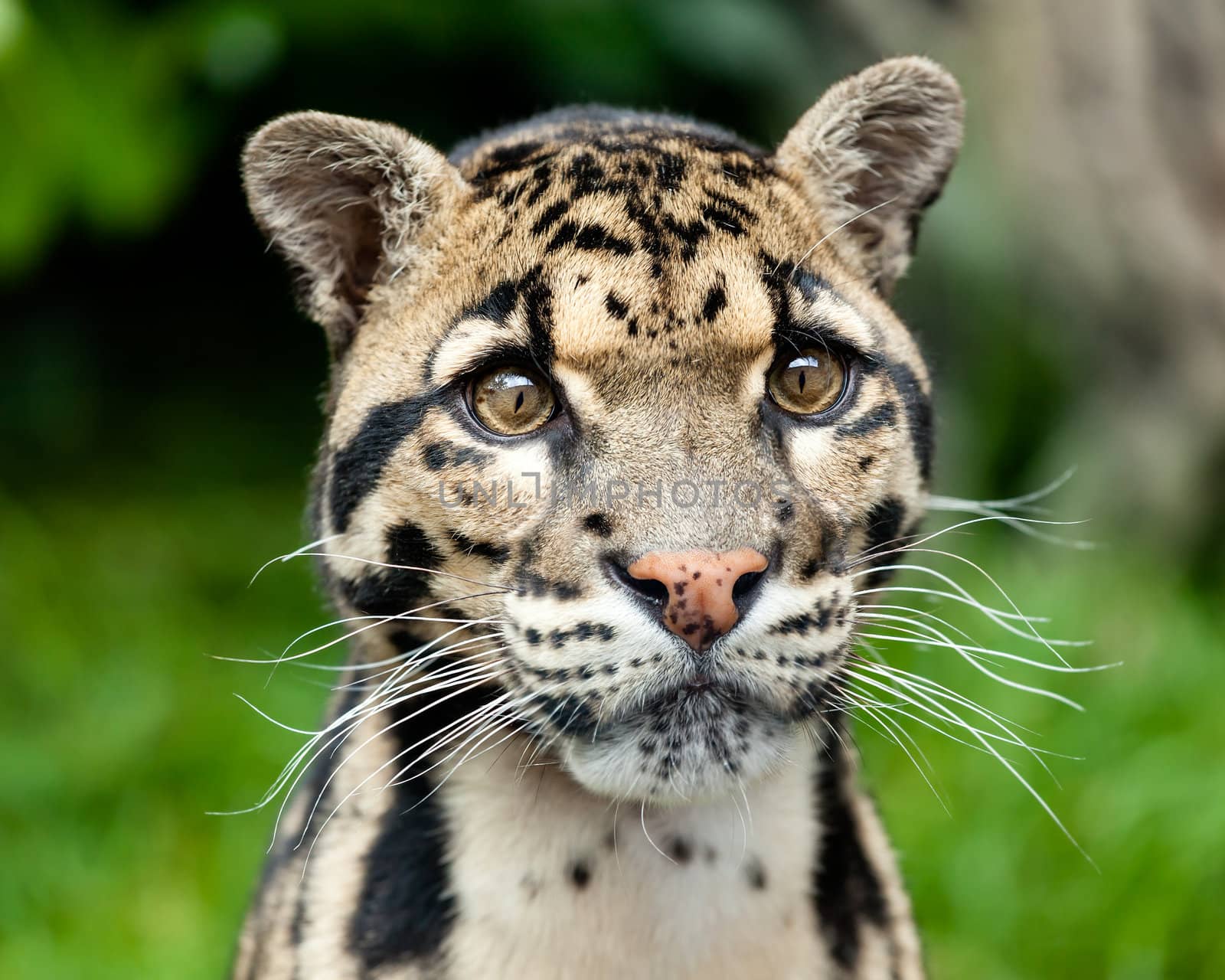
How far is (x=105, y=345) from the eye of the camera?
9.48 m

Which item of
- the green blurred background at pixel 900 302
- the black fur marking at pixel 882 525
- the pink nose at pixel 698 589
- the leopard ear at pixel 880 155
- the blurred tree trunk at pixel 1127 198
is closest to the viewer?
the pink nose at pixel 698 589

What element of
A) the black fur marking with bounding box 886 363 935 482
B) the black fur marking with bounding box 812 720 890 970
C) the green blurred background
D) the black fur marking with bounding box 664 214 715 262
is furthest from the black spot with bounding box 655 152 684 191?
the green blurred background

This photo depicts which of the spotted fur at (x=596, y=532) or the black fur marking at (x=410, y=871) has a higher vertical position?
the spotted fur at (x=596, y=532)

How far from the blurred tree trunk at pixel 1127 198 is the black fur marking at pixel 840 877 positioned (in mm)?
4602

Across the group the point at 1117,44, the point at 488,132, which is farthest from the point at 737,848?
the point at 1117,44

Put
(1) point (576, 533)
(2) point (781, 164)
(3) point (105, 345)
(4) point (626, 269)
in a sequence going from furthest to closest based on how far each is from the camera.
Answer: (3) point (105, 345), (2) point (781, 164), (4) point (626, 269), (1) point (576, 533)

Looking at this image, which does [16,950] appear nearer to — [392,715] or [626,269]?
[392,715]

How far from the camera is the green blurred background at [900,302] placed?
572 cm

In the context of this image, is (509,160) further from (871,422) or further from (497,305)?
(871,422)

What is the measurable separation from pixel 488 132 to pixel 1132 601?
14.4 feet

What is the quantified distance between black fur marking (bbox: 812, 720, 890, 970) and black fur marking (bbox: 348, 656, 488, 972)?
846 mm

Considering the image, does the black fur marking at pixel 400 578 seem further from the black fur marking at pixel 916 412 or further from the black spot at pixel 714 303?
the black fur marking at pixel 916 412

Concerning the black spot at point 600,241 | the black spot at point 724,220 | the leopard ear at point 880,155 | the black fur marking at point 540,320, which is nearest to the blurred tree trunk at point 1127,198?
the leopard ear at point 880,155

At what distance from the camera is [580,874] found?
324 centimetres
